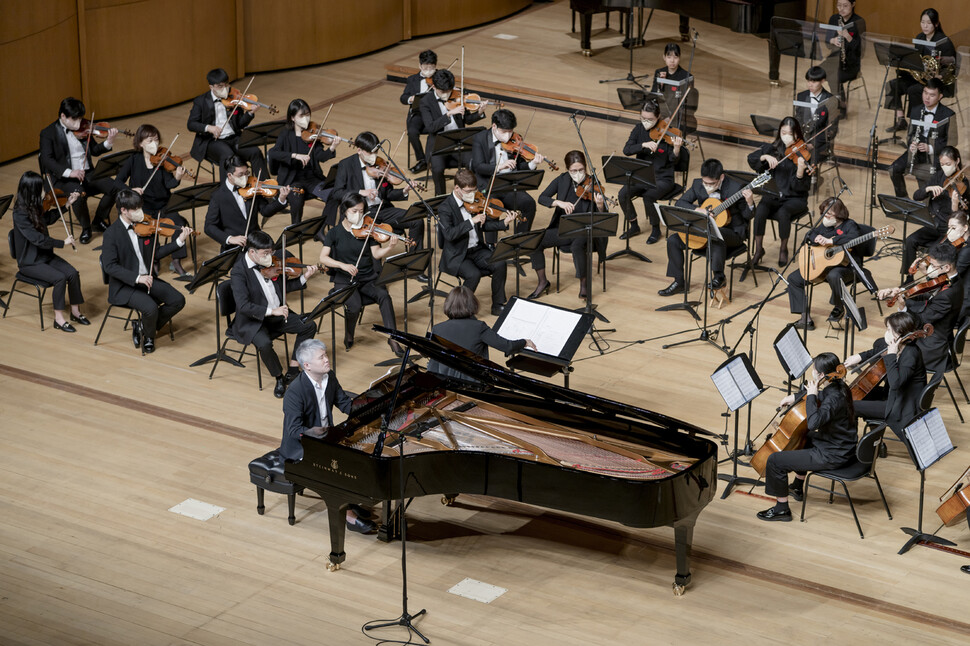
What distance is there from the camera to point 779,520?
8.60 meters

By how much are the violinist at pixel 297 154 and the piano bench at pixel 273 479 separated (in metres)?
4.94

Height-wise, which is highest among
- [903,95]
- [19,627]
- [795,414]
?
[903,95]

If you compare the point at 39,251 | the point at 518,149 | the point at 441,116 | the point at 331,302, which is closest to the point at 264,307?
the point at 331,302

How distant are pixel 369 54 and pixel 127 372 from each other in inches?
357

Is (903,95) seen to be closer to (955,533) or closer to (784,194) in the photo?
(784,194)

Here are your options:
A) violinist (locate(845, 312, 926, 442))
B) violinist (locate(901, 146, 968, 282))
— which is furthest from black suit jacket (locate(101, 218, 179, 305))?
violinist (locate(901, 146, 968, 282))

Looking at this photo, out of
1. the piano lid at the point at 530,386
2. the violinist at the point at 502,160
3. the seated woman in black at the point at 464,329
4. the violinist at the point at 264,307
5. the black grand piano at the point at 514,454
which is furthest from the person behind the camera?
the violinist at the point at 502,160

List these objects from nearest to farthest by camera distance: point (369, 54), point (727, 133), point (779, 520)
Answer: point (779, 520)
point (727, 133)
point (369, 54)

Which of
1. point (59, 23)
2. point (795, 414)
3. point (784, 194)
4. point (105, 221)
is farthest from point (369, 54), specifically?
point (795, 414)

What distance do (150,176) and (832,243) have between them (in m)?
6.08

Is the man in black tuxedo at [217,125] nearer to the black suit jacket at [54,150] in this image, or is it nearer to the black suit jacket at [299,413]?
the black suit jacket at [54,150]

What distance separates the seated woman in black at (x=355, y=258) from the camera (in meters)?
10.7

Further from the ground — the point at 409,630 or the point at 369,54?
the point at 369,54

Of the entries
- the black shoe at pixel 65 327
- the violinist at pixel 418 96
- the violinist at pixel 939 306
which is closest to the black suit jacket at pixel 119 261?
the black shoe at pixel 65 327
